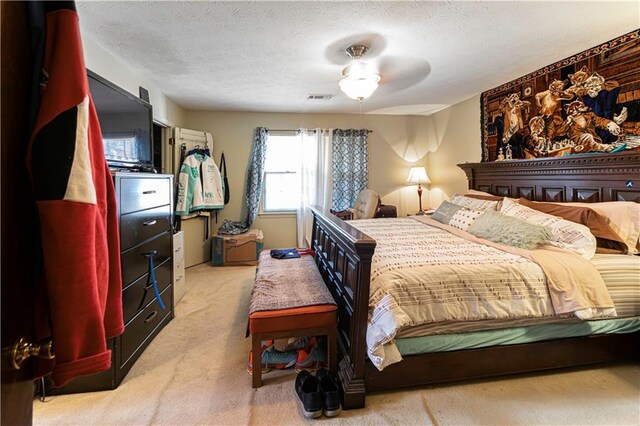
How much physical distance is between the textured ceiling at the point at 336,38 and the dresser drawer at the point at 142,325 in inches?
81.2

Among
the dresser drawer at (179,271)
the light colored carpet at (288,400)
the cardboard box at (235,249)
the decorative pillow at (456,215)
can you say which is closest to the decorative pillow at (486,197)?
the decorative pillow at (456,215)

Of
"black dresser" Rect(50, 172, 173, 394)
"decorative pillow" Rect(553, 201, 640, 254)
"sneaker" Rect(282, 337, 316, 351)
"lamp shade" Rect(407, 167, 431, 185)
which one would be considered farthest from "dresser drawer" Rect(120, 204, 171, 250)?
"lamp shade" Rect(407, 167, 431, 185)

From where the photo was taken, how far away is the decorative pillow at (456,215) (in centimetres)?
284

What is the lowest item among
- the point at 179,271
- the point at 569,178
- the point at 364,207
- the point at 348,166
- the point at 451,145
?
the point at 179,271

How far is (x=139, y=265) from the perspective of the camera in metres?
2.14

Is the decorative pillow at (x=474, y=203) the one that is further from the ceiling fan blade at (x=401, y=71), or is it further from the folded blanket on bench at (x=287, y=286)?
the folded blanket on bench at (x=287, y=286)

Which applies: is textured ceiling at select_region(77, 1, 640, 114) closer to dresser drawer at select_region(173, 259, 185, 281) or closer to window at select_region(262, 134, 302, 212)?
window at select_region(262, 134, 302, 212)

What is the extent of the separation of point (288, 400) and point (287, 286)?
702 millimetres

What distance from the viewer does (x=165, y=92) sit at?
12.4 ft

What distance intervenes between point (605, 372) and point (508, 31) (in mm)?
2460

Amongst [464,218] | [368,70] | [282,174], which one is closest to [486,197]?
[464,218]

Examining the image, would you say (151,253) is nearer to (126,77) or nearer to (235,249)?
(126,77)

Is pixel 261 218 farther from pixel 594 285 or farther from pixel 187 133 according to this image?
pixel 594 285

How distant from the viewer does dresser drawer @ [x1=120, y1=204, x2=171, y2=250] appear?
1.93 m
